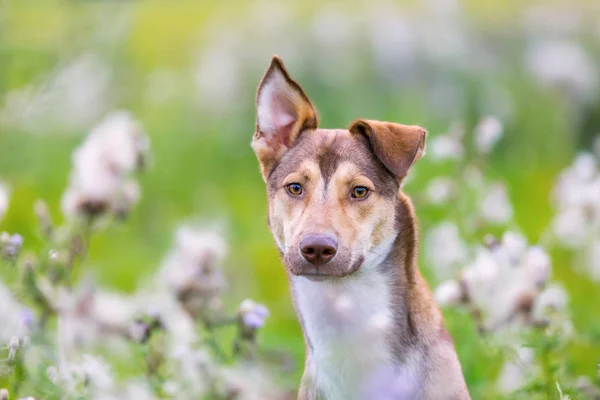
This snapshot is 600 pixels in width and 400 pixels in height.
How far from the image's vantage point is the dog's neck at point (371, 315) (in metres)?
3.86

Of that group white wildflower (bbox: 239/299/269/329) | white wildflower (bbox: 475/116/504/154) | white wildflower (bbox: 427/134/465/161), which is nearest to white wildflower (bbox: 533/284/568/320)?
white wildflower (bbox: 475/116/504/154)

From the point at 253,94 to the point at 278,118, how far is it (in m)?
6.16

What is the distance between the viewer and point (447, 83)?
33.9 ft

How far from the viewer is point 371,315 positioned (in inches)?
155

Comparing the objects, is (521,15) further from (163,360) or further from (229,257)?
(163,360)

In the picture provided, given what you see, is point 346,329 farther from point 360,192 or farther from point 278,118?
point 278,118

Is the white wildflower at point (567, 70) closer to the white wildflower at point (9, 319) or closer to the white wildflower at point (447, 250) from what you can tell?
the white wildflower at point (447, 250)

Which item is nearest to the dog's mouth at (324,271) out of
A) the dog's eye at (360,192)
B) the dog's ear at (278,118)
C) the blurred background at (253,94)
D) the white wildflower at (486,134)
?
the dog's eye at (360,192)

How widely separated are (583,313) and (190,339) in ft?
10.3

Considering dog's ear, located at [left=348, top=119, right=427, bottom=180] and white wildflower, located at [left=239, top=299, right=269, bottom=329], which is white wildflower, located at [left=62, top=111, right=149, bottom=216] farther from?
dog's ear, located at [left=348, top=119, right=427, bottom=180]

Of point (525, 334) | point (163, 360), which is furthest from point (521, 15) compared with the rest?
point (163, 360)

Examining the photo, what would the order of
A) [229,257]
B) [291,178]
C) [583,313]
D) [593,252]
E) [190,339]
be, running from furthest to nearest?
[229,257], [583,313], [593,252], [291,178], [190,339]

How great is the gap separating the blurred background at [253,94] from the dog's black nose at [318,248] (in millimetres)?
2841

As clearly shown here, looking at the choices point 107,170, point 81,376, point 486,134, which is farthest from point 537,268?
point 81,376
